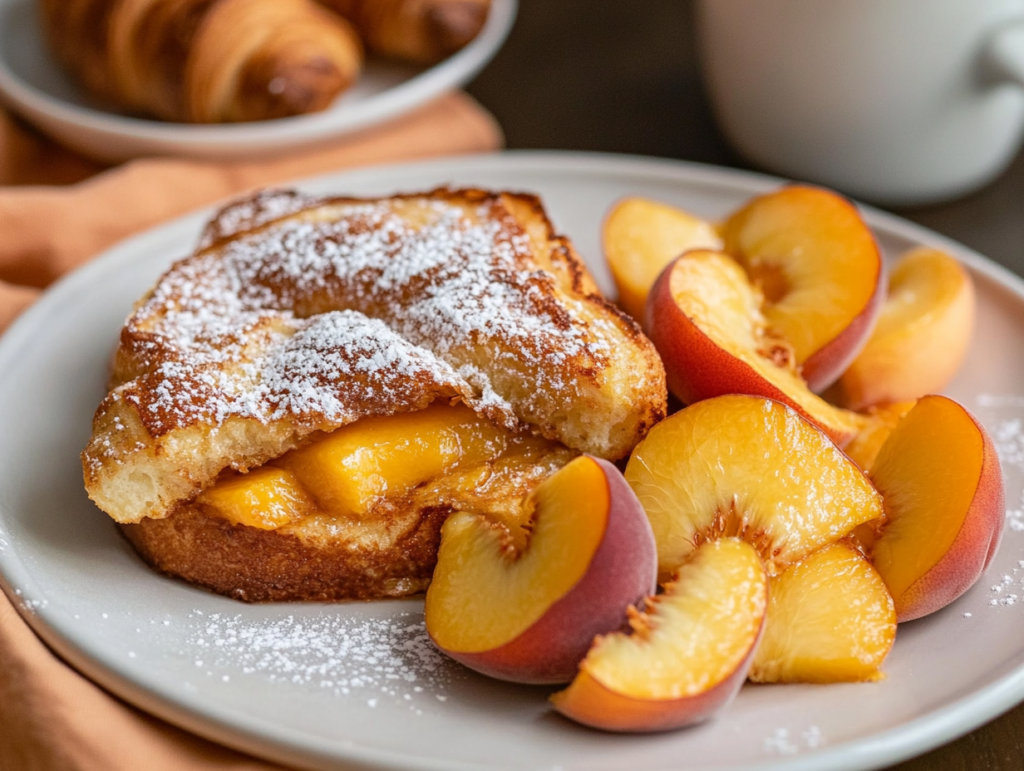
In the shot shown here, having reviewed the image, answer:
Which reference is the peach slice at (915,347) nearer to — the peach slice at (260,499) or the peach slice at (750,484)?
the peach slice at (750,484)

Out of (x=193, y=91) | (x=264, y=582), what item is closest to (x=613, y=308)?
(x=264, y=582)

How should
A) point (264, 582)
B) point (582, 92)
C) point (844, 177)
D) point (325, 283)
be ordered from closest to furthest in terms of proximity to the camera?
point (264, 582) → point (325, 283) → point (844, 177) → point (582, 92)

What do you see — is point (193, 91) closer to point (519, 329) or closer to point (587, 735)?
point (519, 329)

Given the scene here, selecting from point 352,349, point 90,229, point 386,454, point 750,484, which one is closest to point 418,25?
point 90,229

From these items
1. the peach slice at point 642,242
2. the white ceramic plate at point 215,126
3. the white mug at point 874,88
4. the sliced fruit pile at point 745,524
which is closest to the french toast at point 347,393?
the sliced fruit pile at point 745,524

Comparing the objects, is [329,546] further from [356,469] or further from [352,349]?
[352,349]

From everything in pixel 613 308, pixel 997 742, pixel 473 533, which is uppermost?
pixel 613 308
